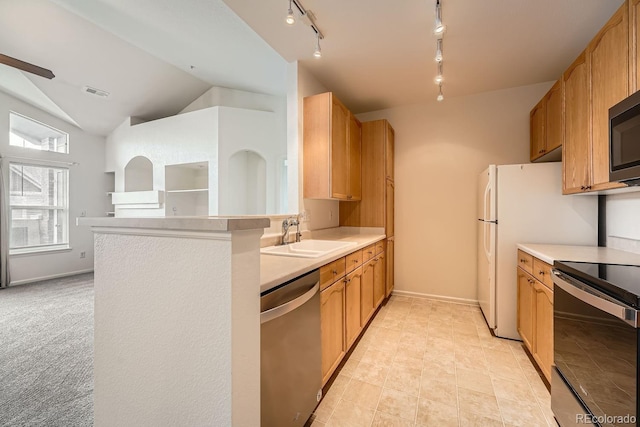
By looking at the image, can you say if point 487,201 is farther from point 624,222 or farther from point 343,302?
point 343,302

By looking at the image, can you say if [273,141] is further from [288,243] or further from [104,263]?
[104,263]

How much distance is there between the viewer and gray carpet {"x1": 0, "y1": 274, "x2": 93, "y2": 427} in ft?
5.11

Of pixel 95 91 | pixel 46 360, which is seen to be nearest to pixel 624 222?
pixel 46 360

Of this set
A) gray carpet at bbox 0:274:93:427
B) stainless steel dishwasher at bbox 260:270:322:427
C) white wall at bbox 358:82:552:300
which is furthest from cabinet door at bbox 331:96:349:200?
gray carpet at bbox 0:274:93:427

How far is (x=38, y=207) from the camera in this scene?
4.77 m

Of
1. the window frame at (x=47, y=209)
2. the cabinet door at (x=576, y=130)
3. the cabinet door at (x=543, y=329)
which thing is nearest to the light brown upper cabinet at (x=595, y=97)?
the cabinet door at (x=576, y=130)

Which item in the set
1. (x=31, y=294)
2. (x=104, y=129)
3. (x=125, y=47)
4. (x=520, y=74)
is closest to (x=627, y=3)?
(x=520, y=74)

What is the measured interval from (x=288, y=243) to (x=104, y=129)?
5.67 metres

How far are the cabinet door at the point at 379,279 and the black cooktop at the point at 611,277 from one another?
60.8 inches

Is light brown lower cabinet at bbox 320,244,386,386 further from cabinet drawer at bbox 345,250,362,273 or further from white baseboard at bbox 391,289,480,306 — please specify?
white baseboard at bbox 391,289,480,306

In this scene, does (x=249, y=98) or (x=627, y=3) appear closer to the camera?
(x=627, y=3)

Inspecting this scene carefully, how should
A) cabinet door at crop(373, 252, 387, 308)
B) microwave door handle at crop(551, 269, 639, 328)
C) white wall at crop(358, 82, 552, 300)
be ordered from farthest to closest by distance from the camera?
1. white wall at crop(358, 82, 552, 300)
2. cabinet door at crop(373, 252, 387, 308)
3. microwave door handle at crop(551, 269, 639, 328)

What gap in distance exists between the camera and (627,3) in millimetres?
1421

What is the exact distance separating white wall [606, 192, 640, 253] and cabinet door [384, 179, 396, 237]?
190 cm
